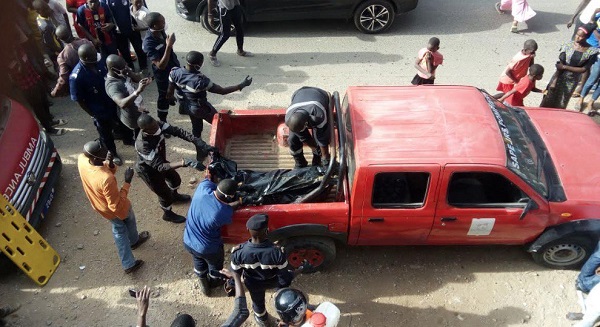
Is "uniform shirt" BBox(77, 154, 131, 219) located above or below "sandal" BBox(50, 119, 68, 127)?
above

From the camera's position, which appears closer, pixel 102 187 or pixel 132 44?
pixel 102 187

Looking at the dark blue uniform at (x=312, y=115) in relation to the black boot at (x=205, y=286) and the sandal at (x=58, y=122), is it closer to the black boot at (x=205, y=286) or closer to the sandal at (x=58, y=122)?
the black boot at (x=205, y=286)

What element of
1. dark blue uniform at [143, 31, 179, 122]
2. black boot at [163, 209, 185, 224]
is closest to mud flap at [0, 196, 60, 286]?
black boot at [163, 209, 185, 224]

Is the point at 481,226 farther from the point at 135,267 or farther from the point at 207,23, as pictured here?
the point at 207,23

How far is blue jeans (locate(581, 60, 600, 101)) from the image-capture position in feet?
23.6

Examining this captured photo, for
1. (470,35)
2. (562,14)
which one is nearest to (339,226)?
(470,35)

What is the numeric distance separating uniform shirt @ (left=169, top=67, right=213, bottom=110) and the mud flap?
2335mm

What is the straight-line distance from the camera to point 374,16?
367 inches

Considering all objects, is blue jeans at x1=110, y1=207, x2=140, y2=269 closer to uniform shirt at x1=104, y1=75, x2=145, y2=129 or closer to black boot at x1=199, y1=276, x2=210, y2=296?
black boot at x1=199, y1=276, x2=210, y2=296

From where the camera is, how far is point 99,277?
17.9ft

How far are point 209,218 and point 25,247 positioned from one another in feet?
7.45

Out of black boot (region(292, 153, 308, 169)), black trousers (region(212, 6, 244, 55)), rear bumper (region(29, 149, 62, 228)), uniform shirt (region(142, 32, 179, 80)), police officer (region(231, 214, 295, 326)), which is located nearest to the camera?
police officer (region(231, 214, 295, 326))

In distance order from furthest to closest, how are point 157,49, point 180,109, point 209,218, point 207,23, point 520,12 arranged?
point 207,23 < point 520,12 < point 180,109 < point 157,49 < point 209,218

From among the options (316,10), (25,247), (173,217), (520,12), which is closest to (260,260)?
(173,217)
